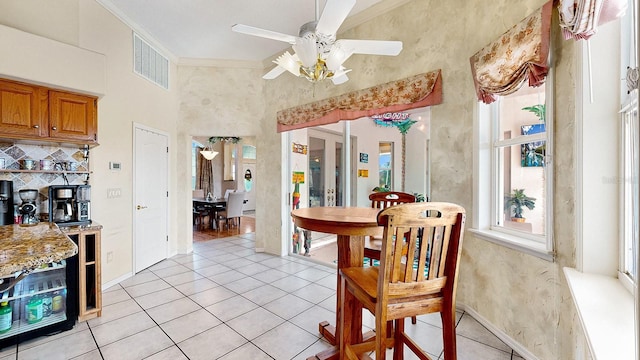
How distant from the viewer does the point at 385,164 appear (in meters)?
5.28

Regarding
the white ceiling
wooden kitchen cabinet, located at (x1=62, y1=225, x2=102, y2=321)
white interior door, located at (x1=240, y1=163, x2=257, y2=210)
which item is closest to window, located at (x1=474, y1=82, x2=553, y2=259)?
the white ceiling

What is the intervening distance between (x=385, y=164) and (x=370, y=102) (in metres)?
2.39

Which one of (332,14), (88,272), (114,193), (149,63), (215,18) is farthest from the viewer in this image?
(149,63)

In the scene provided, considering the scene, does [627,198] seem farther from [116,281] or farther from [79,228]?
[116,281]

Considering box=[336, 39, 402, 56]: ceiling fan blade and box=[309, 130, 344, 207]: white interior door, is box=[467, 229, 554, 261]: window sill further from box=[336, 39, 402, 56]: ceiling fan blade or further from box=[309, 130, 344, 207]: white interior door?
box=[309, 130, 344, 207]: white interior door

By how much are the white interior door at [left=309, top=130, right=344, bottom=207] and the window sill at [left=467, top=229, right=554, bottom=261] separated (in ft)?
8.75

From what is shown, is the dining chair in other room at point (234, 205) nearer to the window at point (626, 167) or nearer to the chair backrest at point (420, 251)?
the chair backrest at point (420, 251)

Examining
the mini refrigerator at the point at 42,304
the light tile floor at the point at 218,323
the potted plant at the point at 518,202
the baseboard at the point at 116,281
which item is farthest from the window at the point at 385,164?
the mini refrigerator at the point at 42,304

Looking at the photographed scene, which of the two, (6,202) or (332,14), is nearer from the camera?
(332,14)

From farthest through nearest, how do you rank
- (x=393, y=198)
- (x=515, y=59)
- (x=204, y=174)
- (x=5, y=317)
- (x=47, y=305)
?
→ (x=204, y=174)
(x=393, y=198)
(x=47, y=305)
(x=5, y=317)
(x=515, y=59)

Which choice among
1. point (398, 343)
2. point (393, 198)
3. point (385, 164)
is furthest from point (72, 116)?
point (385, 164)

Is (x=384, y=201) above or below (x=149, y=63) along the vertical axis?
below

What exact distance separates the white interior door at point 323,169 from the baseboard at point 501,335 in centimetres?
262

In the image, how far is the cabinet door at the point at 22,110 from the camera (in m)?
2.15
